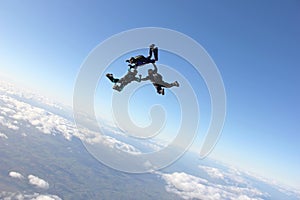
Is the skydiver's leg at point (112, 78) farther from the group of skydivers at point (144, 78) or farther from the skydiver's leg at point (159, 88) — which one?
the skydiver's leg at point (159, 88)

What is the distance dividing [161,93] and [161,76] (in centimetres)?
100

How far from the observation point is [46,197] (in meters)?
183

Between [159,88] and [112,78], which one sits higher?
[112,78]

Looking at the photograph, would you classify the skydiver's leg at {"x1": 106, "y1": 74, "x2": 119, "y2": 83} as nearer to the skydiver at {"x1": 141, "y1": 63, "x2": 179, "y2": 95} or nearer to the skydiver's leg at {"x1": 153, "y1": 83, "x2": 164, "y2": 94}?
Answer: the skydiver at {"x1": 141, "y1": 63, "x2": 179, "y2": 95}

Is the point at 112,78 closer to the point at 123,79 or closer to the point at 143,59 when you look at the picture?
the point at 123,79

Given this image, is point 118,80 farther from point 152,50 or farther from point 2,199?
point 2,199

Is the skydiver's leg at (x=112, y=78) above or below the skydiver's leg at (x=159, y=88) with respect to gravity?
above

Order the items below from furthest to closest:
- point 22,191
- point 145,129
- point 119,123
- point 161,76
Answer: point 22,191, point 145,129, point 119,123, point 161,76

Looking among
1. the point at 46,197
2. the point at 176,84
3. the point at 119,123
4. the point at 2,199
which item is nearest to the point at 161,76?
the point at 176,84

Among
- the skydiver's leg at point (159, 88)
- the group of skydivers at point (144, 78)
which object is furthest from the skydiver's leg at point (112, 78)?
the skydiver's leg at point (159, 88)

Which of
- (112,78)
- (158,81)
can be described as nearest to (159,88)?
(158,81)

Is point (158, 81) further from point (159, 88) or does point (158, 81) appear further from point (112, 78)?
point (112, 78)

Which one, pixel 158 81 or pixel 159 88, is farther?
pixel 159 88

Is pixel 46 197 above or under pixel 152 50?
under
